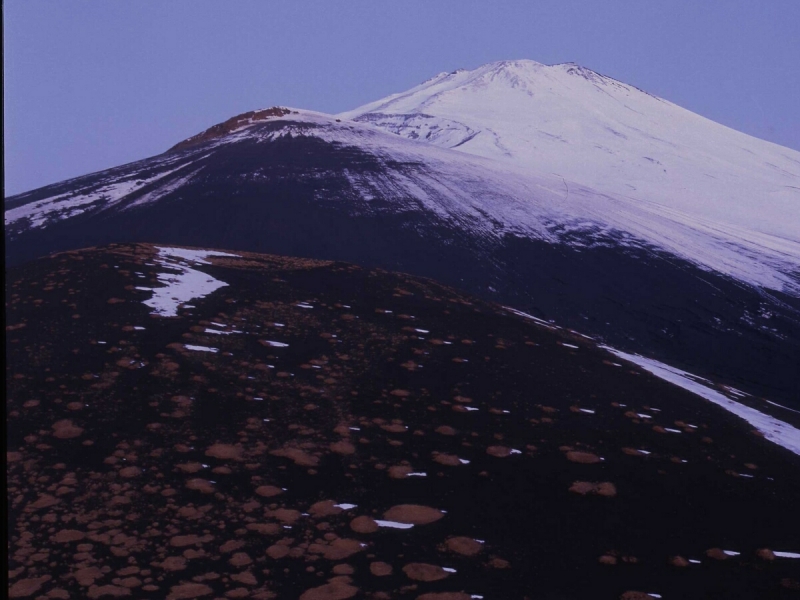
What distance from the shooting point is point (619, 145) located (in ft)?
75.2

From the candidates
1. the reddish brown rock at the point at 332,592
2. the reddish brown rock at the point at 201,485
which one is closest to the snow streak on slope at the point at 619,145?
the reddish brown rock at the point at 201,485

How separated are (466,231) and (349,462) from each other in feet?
20.8

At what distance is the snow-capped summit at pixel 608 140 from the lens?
18.3 m

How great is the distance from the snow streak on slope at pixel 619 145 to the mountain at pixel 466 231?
382 millimetres

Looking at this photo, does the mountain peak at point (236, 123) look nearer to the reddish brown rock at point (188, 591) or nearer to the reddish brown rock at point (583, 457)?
the reddish brown rock at point (583, 457)

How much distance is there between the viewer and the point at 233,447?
4465 mm

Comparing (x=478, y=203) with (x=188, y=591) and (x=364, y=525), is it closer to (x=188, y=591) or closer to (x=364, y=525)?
(x=364, y=525)

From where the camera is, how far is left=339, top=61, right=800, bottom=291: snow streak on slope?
606 inches

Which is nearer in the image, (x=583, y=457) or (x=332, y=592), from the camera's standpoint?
(x=332, y=592)

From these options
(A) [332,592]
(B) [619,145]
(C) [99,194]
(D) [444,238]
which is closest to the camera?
(A) [332,592]

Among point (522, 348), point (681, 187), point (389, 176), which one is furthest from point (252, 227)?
point (681, 187)

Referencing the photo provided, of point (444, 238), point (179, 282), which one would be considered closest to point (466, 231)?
point (444, 238)

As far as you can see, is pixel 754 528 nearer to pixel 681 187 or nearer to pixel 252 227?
pixel 252 227

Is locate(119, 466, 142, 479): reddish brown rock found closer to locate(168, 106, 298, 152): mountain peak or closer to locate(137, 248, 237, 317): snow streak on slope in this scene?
locate(137, 248, 237, 317): snow streak on slope
